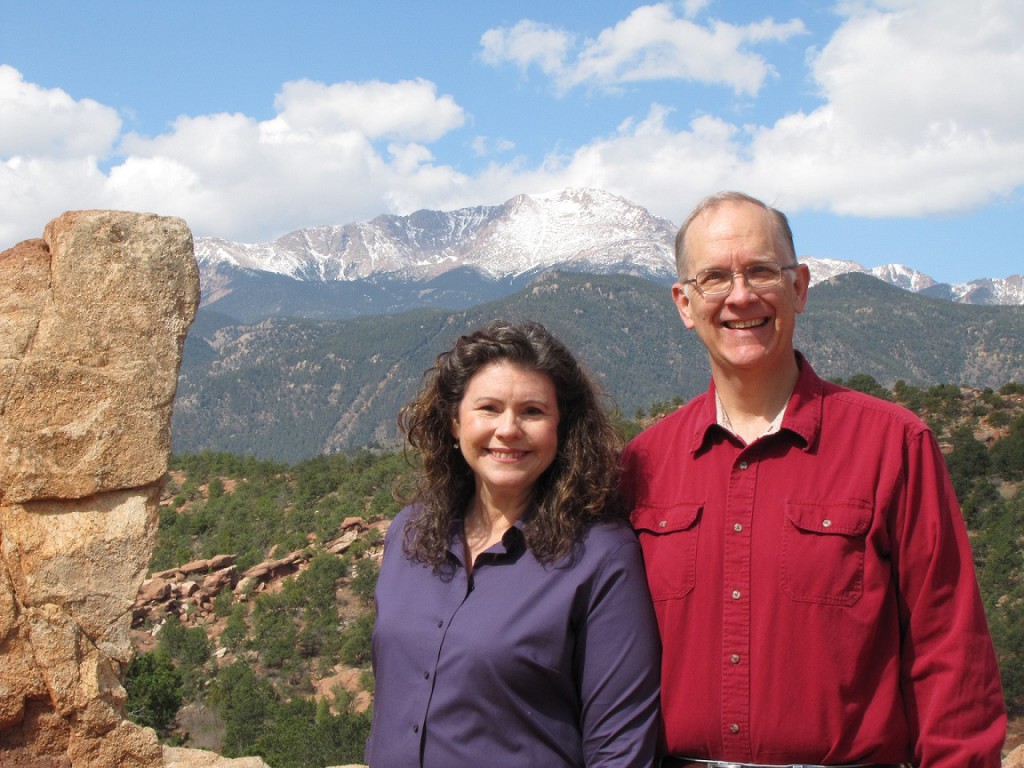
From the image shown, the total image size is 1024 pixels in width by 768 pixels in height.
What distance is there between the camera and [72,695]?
5.14 metres

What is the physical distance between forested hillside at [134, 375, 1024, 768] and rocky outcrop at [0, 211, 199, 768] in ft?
25.6

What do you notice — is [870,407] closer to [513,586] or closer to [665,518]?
[665,518]

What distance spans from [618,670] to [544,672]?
221 millimetres

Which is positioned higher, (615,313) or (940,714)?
(615,313)

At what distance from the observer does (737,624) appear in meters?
2.66

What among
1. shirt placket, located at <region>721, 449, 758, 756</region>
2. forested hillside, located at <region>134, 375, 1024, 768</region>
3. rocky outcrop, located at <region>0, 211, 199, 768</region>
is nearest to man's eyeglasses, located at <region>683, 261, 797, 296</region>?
shirt placket, located at <region>721, 449, 758, 756</region>

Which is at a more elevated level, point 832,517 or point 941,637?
point 832,517

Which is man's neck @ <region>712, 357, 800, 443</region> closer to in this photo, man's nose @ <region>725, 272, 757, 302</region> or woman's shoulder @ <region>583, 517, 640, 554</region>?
man's nose @ <region>725, 272, 757, 302</region>

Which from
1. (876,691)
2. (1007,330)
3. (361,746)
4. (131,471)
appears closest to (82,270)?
(131,471)

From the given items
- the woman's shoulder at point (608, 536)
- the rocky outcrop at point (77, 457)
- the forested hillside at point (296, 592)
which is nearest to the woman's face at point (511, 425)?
the woman's shoulder at point (608, 536)

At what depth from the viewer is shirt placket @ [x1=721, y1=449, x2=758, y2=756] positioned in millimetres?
2625

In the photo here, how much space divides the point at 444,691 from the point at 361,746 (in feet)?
43.2

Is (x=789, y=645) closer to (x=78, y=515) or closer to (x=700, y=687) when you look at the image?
(x=700, y=687)

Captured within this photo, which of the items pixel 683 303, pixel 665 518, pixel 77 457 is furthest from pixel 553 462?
pixel 77 457
